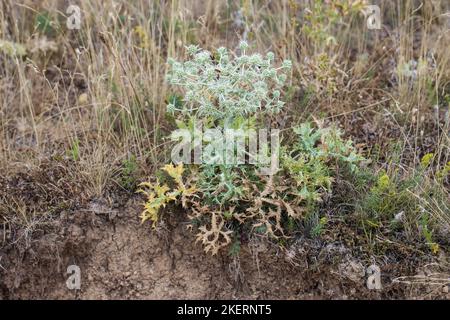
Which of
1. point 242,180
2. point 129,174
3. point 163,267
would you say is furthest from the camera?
point 129,174

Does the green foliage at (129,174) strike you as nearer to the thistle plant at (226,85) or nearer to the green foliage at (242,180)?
the green foliage at (242,180)

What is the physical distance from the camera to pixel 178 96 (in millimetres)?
3424

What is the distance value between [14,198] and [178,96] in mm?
1063

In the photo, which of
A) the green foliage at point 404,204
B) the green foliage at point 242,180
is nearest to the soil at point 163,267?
the green foliage at point 242,180

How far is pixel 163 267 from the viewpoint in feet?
9.81

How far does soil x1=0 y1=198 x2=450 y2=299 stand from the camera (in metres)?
2.88

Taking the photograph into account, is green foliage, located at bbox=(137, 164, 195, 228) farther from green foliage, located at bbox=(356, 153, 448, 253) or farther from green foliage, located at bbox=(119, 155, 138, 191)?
green foliage, located at bbox=(356, 153, 448, 253)

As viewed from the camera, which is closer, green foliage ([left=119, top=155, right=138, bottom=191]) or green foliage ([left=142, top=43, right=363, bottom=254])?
green foliage ([left=142, top=43, right=363, bottom=254])

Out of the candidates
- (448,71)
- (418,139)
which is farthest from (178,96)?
(448,71)

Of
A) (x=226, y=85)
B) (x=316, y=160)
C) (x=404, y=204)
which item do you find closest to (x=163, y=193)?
(x=226, y=85)

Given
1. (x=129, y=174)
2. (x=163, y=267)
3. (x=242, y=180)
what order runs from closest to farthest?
(x=242, y=180)
(x=163, y=267)
(x=129, y=174)

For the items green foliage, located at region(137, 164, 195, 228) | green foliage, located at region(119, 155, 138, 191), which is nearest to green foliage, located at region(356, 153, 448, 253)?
green foliage, located at region(137, 164, 195, 228)

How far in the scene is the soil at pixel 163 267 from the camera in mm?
2879

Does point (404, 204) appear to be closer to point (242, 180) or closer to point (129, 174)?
point (242, 180)
